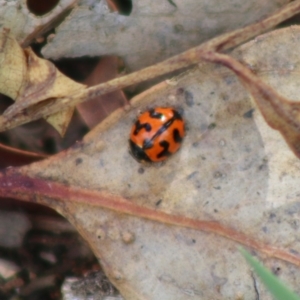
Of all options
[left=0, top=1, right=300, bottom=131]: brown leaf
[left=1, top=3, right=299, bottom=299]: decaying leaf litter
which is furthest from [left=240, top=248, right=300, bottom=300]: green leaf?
[left=0, top=1, right=300, bottom=131]: brown leaf

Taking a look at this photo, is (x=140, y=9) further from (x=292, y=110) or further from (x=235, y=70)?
(x=292, y=110)

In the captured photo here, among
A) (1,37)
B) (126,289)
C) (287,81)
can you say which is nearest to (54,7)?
(1,37)

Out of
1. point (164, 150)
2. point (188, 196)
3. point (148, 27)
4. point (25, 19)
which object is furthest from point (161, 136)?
point (25, 19)

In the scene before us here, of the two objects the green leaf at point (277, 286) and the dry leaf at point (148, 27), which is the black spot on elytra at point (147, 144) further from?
the green leaf at point (277, 286)

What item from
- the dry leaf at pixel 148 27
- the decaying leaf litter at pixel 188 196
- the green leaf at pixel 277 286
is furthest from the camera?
the dry leaf at pixel 148 27

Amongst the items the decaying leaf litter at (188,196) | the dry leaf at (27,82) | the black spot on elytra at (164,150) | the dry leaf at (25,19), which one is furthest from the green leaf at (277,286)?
the dry leaf at (25,19)

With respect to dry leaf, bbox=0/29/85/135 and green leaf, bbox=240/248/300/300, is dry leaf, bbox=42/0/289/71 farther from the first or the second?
green leaf, bbox=240/248/300/300
